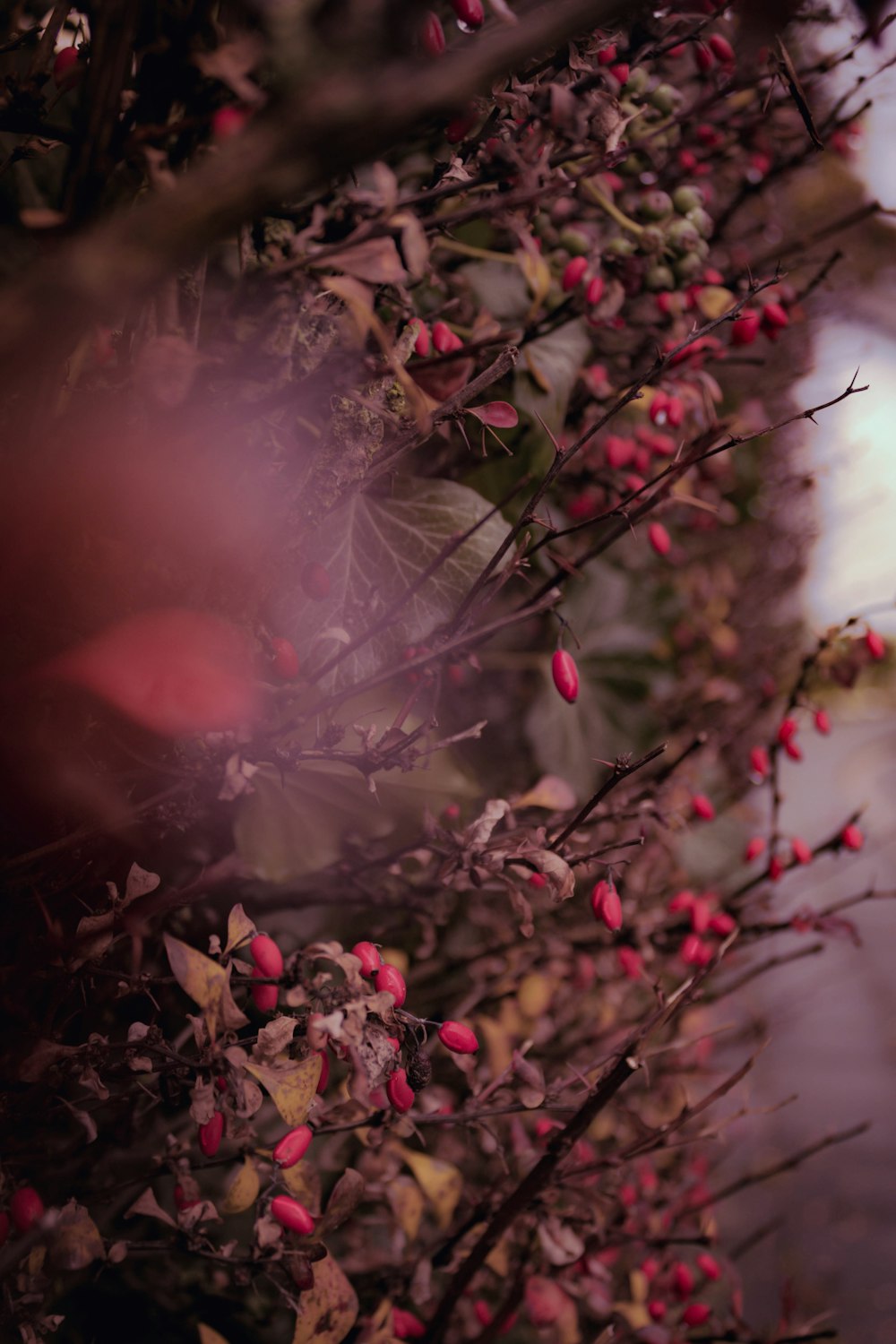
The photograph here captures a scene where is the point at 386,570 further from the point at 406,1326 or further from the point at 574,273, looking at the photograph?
the point at 406,1326

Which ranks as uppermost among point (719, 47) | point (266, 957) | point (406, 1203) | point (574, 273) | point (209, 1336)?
point (719, 47)

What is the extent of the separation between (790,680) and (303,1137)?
1.43 m

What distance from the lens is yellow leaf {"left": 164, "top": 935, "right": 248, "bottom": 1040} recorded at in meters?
0.47

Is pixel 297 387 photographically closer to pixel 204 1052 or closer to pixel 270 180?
pixel 270 180

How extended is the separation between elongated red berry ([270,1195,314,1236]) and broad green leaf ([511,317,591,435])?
1.97 ft

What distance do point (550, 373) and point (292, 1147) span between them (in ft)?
2.10

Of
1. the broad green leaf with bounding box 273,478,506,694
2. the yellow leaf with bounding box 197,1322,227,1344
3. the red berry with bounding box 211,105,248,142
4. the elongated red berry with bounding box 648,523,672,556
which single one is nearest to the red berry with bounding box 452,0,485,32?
the red berry with bounding box 211,105,248,142

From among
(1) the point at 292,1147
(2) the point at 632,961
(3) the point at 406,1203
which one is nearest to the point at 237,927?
(1) the point at 292,1147

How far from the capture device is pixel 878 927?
7.88ft

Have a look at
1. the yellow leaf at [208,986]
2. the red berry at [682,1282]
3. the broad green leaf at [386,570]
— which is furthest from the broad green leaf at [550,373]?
the red berry at [682,1282]

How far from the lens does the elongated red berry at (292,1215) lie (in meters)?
0.50

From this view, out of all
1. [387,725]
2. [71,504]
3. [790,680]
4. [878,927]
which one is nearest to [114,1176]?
[387,725]

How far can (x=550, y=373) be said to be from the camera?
2.52 feet

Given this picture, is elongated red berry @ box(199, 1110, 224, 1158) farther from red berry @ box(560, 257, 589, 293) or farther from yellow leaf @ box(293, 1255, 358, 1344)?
red berry @ box(560, 257, 589, 293)
